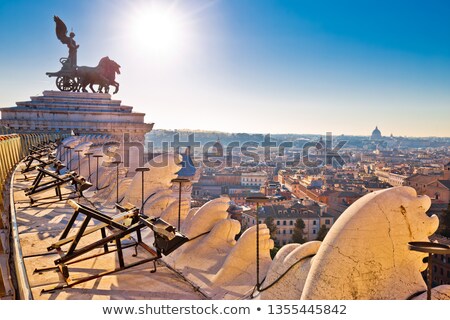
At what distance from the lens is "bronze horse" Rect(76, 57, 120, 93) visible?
1027 inches

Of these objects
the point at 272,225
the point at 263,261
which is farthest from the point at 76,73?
the point at 263,261

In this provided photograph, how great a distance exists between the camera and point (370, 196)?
2.74m

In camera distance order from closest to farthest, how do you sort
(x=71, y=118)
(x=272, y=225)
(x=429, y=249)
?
(x=429, y=249), (x=71, y=118), (x=272, y=225)

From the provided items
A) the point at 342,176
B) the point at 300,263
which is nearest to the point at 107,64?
the point at 300,263

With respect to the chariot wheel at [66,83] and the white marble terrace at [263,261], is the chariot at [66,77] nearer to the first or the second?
the chariot wheel at [66,83]

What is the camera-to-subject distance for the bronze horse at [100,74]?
2610 centimetres

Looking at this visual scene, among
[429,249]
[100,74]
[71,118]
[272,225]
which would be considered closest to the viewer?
[429,249]

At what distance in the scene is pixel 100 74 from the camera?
26.5 m

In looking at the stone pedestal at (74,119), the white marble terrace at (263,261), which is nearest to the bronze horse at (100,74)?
the stone pedestal at (74,119)

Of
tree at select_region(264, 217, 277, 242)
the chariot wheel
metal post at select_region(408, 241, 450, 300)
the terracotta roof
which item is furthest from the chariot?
the terracotta roof

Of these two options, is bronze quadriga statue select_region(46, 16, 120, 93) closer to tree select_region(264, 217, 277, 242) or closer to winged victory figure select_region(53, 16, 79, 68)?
winged victory figure select_region(53, 16, 79, 68)

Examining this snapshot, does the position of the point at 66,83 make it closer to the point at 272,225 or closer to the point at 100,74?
the point at 100,74

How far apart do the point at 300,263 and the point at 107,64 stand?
81.3ft

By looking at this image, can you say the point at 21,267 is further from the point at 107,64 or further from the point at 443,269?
A: the point at 443,269
